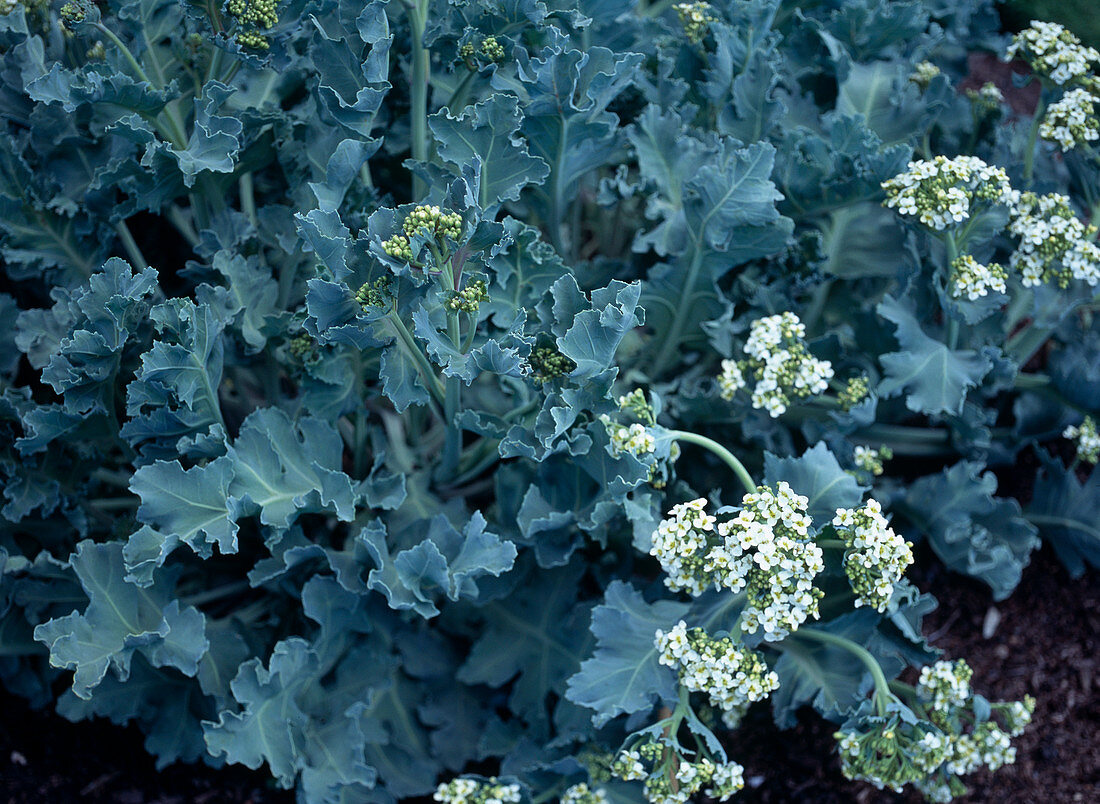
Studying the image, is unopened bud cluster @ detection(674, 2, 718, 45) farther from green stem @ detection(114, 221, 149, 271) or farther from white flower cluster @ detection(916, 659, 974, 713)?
white flower cluster @ detection(916, 659, 974, 713)

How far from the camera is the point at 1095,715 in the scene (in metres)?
3.13

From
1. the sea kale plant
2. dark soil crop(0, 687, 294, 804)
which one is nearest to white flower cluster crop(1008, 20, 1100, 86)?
the sea kale plant

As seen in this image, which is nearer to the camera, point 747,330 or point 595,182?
point 747,330

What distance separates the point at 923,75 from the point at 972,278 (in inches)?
41.2

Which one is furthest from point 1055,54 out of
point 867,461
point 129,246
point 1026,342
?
point 129,246

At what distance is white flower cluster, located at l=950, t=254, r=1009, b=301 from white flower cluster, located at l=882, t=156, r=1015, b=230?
116mm

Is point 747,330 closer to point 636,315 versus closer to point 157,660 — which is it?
point 636,315

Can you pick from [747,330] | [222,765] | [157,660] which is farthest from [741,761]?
[157,660]

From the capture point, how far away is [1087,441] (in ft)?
10.1

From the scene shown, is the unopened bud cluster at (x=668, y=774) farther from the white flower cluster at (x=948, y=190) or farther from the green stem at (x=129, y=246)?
the green stem at (x=129, y=246)

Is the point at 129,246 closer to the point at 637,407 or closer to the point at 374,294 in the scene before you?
the point at 374,294

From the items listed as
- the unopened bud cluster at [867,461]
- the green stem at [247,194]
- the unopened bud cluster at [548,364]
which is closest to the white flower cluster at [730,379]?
the unopened bud cluster at [867,461]

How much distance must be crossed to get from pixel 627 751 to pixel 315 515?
3.73ft

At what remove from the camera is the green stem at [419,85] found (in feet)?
8.44
